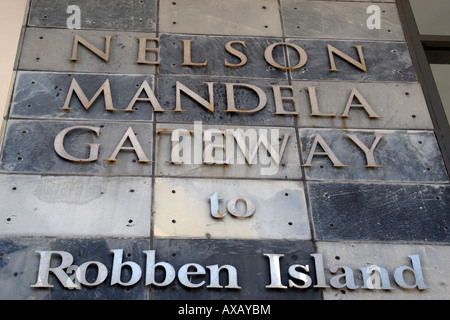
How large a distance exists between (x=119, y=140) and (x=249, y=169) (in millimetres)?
1401

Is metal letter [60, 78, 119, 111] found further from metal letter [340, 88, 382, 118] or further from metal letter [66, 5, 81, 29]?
metal letter [340, 88, 382, 118]

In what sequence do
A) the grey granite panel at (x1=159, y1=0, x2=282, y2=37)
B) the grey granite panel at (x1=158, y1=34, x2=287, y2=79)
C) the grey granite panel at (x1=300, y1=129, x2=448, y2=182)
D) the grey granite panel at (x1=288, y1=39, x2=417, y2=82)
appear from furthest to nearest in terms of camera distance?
1. the grey granite panel at (x1=159, y1=0, x2=282, y2=37)
2. the grey granite panel at (x1=288, y1=39, x2=417, y2=82)
3. the grey granite panel at (x1=158, y1=34, x2=287, y2=79)
4. the grey granite panel at (x1=300, y1=129, x2=448, y2=182)

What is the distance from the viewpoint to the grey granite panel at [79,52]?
742 cm

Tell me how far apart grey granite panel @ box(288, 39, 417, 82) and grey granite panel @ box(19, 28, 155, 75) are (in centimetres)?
183

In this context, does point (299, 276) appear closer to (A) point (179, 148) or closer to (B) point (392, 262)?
(B) point (392, 262)

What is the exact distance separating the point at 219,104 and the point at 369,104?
1701 millimetres

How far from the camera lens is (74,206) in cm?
644

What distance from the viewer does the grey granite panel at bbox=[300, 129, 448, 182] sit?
690cm

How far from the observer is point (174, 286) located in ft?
19.9

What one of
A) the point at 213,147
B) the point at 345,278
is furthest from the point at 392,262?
the point at 213,147

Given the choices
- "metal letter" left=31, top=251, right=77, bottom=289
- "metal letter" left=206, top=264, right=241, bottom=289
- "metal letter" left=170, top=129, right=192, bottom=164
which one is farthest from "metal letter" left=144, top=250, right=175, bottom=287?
"metal letter" left=170, top=129, right=192, bottom=164

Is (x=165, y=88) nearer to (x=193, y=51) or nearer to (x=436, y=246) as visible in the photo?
(x=193, y=51)

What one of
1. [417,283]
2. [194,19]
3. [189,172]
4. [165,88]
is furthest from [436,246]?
[194,19]

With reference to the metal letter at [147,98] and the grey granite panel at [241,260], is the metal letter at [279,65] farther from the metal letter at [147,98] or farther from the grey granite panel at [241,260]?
the grey granite panel at [241,260]
